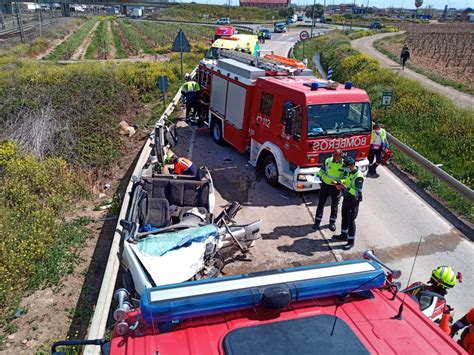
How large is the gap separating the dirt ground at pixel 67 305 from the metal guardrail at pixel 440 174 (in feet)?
25.1

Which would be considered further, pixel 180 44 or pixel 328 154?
pixel 180 44

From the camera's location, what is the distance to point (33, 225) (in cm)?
779

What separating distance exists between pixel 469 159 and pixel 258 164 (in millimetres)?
6028

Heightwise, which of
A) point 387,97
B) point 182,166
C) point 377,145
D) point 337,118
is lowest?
point 182,166

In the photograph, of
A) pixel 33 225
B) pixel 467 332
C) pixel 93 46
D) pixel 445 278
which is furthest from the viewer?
pixel 93 46

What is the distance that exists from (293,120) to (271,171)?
1.60 meters

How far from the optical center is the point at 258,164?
34.7ft

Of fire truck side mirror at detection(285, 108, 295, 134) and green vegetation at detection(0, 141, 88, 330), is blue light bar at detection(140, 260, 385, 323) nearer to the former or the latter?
green vegetation at detection(0, 141, 88, 330)

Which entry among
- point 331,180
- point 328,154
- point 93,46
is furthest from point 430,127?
point 93,46

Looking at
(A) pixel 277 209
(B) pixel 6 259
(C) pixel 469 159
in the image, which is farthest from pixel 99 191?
(C) pixel 469 159

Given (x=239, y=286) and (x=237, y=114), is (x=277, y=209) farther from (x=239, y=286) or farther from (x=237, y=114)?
(x=239, y=286)

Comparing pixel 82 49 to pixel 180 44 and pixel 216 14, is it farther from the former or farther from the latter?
pixel 216 14

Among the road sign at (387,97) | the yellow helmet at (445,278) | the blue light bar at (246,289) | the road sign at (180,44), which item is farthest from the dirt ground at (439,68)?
the blue light bar at (246,289)

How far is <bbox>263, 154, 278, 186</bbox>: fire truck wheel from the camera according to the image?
9.86 m
